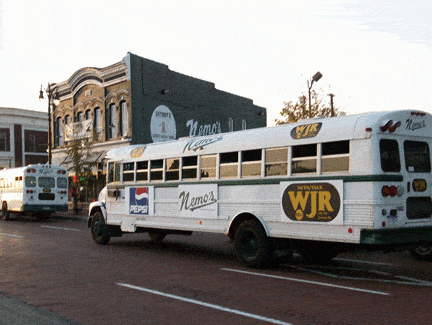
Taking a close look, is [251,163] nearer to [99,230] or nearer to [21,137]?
[99,230]

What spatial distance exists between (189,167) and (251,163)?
76.3 inches

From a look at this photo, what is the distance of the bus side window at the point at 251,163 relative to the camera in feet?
31.4

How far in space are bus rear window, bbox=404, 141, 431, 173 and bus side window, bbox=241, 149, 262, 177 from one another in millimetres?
2786

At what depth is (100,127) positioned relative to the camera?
32.6 metres

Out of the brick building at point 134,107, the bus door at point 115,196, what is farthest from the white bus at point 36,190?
the bus door at point 115,196

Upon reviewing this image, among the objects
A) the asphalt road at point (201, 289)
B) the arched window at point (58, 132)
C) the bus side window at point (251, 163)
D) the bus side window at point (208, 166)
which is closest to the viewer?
the asphalt road at point (201, 289)

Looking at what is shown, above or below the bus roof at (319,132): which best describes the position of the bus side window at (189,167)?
below

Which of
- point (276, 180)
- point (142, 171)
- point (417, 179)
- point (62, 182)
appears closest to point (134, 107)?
point (62, 182)

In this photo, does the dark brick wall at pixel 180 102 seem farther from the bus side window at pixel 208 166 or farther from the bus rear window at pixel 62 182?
the bus side window at pixel 208 166

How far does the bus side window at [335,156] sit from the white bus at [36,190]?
62.7 feet

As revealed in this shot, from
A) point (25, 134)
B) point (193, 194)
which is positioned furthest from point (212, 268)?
point (25, 134)

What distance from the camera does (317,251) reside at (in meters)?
9.98

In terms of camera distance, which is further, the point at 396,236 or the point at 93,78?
the point at 93,78

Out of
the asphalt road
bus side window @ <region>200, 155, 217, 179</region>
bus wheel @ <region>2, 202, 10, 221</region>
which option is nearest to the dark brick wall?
bus wheel @ <region>2, 202, 10, 221</region>
